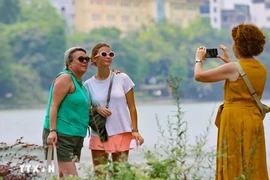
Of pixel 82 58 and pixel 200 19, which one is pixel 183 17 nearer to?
pixel 200 19

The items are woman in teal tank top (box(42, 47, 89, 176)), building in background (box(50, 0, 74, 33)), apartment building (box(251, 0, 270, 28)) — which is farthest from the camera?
apartment building (box(251, 0, 270, 28))

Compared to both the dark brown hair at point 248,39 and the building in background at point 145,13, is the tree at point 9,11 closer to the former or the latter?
the building in background at point 145,13

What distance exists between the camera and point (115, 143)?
5.61 m

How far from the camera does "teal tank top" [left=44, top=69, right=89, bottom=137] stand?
213 inches

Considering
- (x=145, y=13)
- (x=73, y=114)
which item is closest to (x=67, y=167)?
(x=73, y=114)

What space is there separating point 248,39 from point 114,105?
1.00m

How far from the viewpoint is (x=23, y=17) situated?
84.2 metres

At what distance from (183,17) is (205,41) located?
72.8ft

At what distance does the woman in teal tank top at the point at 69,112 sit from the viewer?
212 inches

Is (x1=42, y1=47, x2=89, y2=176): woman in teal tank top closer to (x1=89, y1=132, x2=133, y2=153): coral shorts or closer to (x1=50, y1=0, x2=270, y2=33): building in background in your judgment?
(x1=89, y1=132, x2=133, y2=153): coral shorts

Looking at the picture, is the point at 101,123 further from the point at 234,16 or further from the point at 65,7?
the point at 234,16

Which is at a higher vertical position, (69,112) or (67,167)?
(69,112)

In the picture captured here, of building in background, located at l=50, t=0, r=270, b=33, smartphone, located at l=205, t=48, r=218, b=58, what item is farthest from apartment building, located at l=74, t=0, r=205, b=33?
smartphone, located at l=205, t=48, r=218, b=58

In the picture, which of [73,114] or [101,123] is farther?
[101,123]
